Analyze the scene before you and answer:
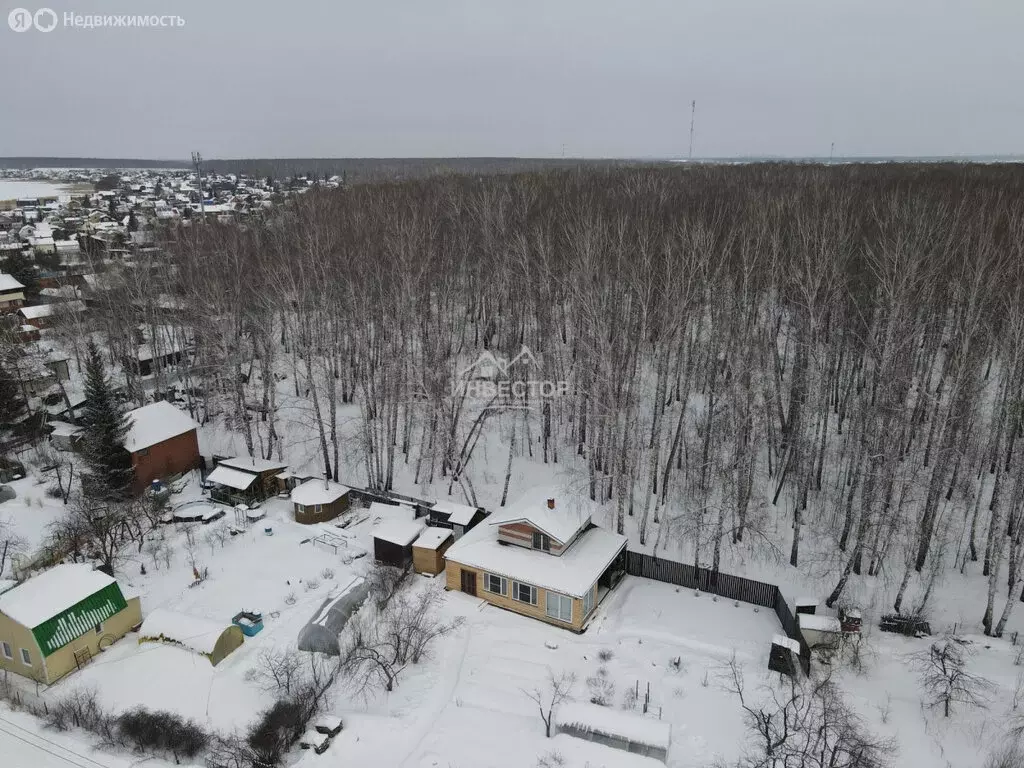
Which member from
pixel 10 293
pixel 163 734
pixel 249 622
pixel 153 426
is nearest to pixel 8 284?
pixel 10 293

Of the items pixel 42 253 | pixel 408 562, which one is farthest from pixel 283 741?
pixel 42 253

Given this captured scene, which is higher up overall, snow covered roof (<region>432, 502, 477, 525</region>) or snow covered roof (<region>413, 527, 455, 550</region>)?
snow covered roof (<region>432, 502, 477, 525</region>)

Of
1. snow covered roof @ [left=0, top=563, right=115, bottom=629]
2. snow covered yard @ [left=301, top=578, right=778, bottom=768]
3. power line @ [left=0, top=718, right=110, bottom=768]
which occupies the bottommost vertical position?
snow covered yard @ [left=301, top=578, right=778, bottom=768]

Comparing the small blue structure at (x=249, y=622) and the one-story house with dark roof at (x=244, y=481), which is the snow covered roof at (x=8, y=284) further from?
the small blue structure at (x=249, y=622)

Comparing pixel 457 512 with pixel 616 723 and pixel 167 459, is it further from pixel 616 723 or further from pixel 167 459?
pixel 167 459

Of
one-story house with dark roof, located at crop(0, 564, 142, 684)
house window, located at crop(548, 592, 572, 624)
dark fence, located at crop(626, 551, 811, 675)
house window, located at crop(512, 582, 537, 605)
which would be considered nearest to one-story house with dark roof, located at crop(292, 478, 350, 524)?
one-story house with dark roof, located at crop(0, 564, 142, 684)

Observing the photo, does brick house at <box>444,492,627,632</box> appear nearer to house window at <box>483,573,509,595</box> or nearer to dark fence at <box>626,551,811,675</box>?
house window at <box>483,573,509,595</box>

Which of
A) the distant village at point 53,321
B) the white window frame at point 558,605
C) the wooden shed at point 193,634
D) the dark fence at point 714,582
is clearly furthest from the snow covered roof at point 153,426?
the dark fence at point 714,582
